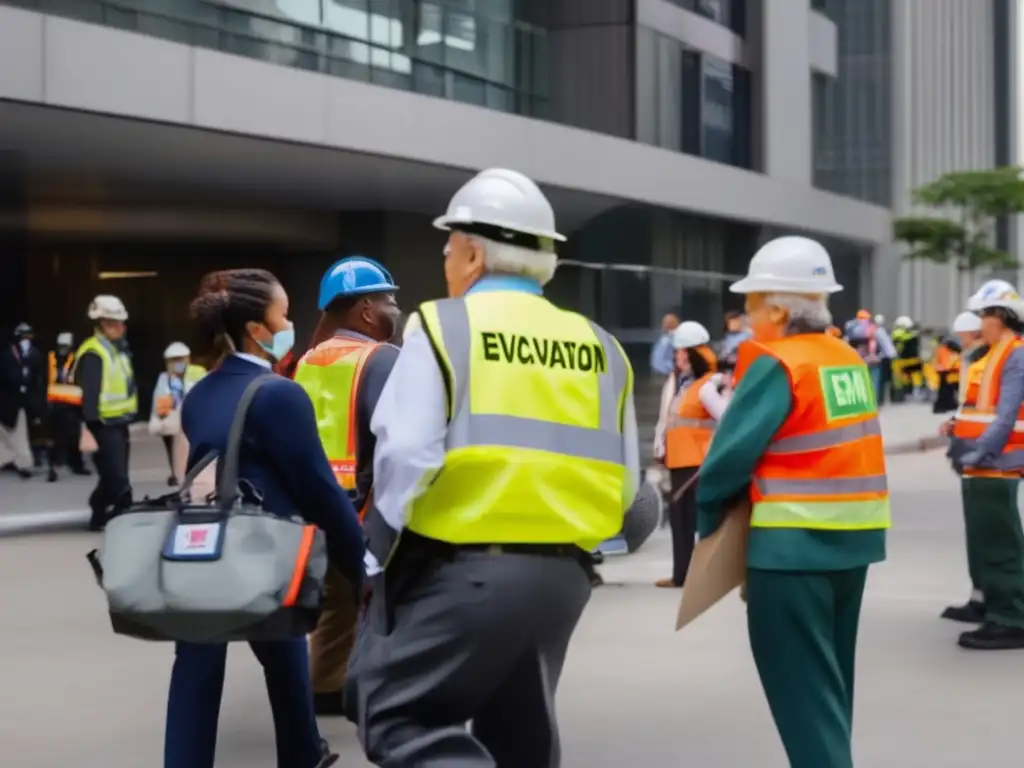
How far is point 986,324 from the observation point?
30.3 feet

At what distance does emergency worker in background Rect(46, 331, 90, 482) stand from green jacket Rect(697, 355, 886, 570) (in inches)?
588

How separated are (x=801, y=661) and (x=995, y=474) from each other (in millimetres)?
4181

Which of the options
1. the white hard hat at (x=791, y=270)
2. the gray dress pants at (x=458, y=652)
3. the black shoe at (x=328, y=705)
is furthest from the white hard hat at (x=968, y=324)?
the gray dress pants at (x=458, y=652)

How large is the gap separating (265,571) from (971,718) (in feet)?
13.0

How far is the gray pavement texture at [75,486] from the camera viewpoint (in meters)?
15.8

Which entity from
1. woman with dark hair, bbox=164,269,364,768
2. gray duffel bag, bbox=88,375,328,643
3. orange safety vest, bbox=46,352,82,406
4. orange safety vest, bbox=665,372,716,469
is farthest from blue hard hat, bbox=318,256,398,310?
orange safety vest, bbox=46,352,82,406

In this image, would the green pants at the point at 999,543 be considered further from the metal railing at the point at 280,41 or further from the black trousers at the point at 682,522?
the metal railing at the point at 280,41

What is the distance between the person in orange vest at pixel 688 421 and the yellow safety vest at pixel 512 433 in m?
6.78

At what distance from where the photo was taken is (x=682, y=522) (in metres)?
11.5

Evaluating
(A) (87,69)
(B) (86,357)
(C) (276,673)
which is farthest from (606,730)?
(A) (87,69)

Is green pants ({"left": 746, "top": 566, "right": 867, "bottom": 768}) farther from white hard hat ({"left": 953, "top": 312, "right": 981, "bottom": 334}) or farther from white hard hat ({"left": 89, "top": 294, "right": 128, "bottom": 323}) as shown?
white hard hat ({"left": 89, "top": 294, "right": 128, "bottom": 323})

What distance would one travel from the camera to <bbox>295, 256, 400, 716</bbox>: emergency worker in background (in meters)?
6.87

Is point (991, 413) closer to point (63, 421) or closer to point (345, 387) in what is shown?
point (345, 387)

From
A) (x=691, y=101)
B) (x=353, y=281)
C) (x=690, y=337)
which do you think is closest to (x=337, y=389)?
(x=353, y=281)
